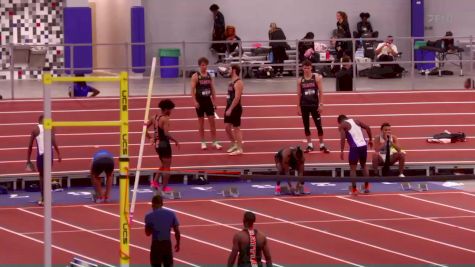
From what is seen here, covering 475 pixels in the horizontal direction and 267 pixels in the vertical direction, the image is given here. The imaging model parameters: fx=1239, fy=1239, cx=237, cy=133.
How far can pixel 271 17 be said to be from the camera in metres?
37.5

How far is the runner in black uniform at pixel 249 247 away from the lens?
48.4 ft

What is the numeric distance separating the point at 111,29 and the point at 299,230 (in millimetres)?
17823

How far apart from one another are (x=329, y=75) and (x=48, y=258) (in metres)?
21.6

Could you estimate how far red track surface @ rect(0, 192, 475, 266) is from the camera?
708 inches

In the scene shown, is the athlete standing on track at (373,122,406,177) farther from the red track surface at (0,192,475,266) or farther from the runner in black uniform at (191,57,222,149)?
the runner in black uniform at (191,57,222,149)

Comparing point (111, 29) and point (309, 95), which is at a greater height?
point (111, 29)

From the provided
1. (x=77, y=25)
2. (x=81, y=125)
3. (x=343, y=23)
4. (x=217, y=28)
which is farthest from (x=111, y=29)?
(x=81, y=125)

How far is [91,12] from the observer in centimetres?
3444

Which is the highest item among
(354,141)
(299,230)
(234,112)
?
(234,112)

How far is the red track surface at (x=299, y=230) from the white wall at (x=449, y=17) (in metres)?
16.0

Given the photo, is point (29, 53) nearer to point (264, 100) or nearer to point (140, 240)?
point (264, 100)

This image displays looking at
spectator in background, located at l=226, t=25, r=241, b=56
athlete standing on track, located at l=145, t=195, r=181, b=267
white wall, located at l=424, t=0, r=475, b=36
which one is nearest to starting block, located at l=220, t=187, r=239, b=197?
athlete standing on track, located at l=145, t=195, r=181, b=267

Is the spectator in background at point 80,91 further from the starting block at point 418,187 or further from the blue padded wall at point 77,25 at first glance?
the starting block at point 418,187

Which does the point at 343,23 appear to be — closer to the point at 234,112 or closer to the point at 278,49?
the point at 278,49
